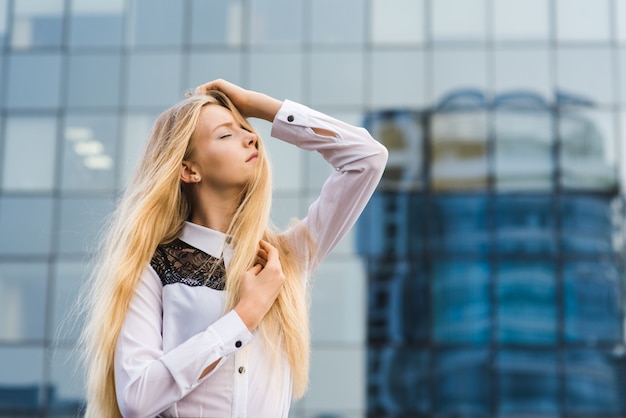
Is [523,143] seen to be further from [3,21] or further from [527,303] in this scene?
[3,21]

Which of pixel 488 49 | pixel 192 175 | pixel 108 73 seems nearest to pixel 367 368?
pixel 488 49

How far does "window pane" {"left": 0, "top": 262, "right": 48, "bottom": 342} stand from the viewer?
1658 cm

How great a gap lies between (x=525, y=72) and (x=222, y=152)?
14.8 m

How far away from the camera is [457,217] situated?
16.5 metres

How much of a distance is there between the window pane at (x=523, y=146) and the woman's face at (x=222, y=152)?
14.1 m

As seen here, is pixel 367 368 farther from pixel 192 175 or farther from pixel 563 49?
pixel 192 175

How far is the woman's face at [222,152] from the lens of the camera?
2715 mm

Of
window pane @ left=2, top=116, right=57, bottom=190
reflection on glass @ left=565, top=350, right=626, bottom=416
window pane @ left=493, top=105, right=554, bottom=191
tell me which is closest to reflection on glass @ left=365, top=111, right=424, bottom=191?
window pane @ left=493, top=105, right=554, bottom=191

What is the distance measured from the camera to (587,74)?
1673 cm

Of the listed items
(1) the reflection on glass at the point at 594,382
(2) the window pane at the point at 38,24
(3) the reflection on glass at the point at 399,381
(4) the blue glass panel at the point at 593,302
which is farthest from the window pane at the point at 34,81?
(1) the reflection on glass at the point at 594,382

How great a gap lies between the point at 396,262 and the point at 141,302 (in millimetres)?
13835

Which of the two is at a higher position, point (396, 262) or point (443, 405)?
point (396, 262)

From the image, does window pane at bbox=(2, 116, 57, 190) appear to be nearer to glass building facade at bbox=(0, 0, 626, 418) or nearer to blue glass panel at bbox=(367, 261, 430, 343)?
glass building facade at bbox=(0, 0, 626, 418)

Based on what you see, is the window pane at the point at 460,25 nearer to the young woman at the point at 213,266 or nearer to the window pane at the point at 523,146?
the window pane at the point at 523,146
